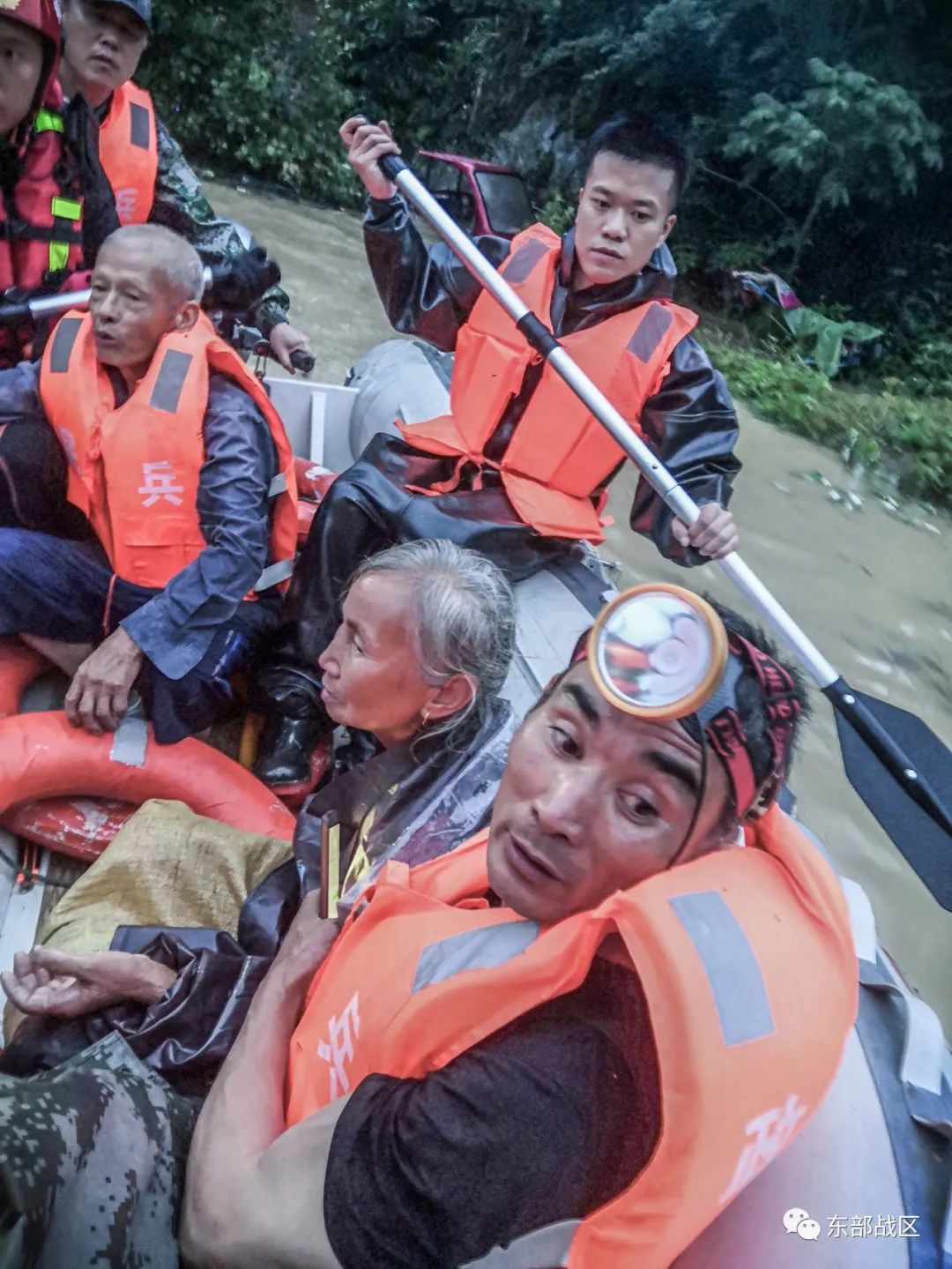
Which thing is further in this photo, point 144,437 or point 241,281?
point 241,281

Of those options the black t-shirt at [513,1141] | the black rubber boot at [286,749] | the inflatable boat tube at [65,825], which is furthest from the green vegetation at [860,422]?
the black t-shirt at [513,1141]

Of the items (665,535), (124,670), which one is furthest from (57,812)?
(665,535)

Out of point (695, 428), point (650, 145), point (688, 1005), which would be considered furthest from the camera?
point (695, 428)

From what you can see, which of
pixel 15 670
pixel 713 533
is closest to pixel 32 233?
pixel 15 670

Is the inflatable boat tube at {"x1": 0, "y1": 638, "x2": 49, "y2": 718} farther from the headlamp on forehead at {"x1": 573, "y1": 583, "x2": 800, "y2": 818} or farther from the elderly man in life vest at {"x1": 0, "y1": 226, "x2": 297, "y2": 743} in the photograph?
the headlamp on forehead at {"x1": 573, "y1": 583, "x2": 800, "y2": 818}

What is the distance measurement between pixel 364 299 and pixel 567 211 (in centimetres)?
366

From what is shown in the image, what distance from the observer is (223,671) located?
79.6 inches

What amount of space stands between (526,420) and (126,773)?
113cm

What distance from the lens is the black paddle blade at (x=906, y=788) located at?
1.53m

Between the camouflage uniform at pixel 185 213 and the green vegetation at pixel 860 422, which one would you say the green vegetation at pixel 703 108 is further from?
the camouflage uniform at pixel 185 213

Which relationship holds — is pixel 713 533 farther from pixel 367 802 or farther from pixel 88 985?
pixel 88 985

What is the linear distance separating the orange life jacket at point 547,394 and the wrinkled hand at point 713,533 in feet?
1.02

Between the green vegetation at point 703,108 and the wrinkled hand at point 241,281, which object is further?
the green vegetation at point 703,108

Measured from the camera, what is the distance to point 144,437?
1.83 metres
